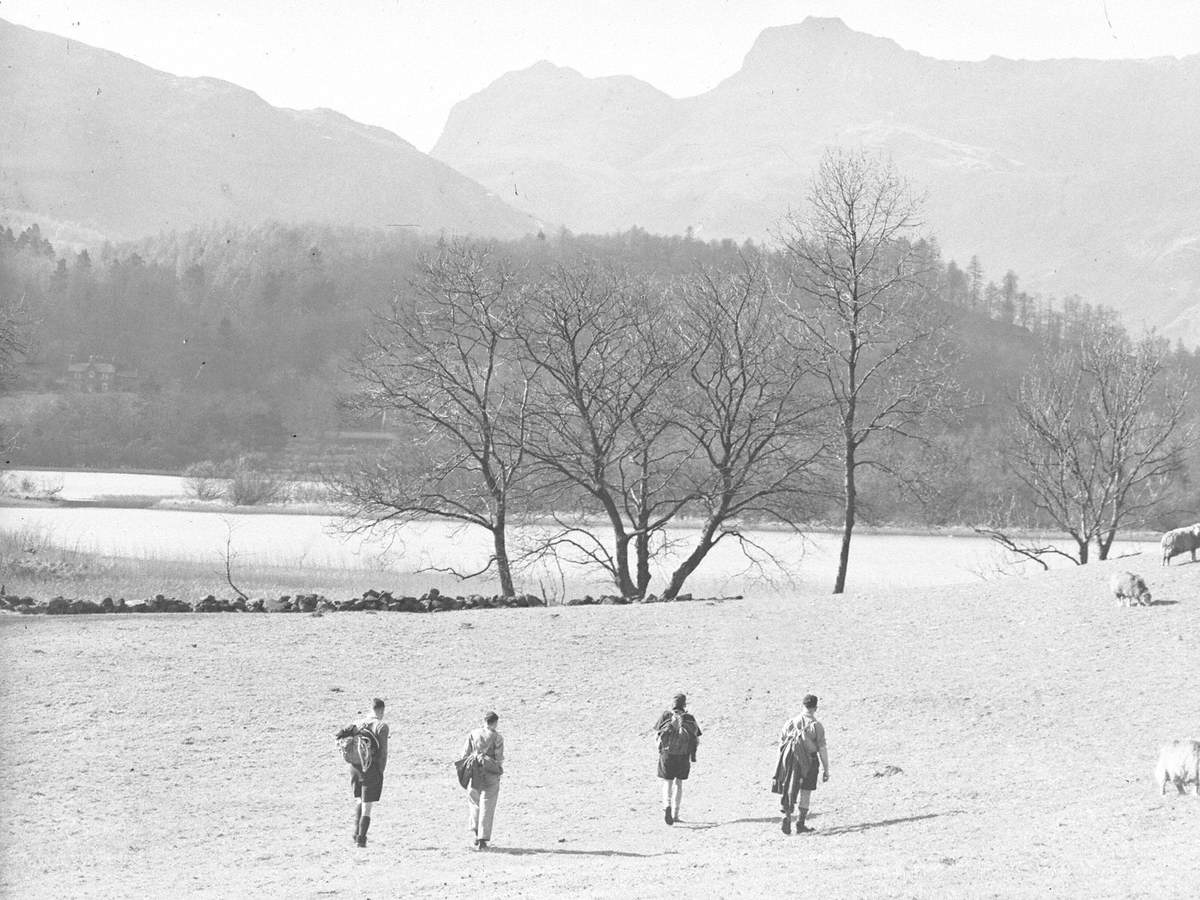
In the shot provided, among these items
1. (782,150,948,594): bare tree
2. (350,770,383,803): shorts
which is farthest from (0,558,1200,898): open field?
(782,150,948,594): bare tree

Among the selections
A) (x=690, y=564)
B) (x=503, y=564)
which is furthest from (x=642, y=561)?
(x=503, y=564)

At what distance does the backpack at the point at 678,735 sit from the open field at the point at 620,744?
0.94m

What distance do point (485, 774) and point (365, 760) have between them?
53.2 inches

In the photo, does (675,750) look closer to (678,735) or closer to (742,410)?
(678,735)

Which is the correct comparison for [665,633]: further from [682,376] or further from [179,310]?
[179,310]

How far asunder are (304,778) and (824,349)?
1934 centimetres

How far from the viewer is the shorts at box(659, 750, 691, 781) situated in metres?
15.8

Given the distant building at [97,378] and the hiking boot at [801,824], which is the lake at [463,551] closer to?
the hiking boot at [801,824]

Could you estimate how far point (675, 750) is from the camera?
1577 centimetres

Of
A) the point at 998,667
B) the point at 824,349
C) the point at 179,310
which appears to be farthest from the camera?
the point at 179,310

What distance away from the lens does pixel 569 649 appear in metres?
24.5

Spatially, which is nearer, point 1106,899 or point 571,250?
point 1106,899

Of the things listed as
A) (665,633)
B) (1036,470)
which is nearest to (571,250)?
(1036,470)

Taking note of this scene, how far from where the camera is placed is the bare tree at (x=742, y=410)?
34.2 meters
